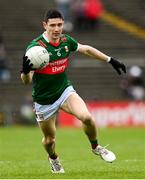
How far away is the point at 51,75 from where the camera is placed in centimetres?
1257

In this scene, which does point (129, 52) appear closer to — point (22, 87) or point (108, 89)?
point (108, 89)

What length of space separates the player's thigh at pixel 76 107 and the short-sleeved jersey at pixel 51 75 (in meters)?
0.18

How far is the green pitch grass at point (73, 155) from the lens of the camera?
12383 mm

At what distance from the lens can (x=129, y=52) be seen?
33.8 meters

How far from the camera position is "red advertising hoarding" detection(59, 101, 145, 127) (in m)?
28.5

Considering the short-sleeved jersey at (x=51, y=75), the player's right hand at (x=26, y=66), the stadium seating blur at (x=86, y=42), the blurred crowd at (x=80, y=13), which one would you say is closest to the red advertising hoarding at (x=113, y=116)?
the stadium seating blur at (x=86, y=42)

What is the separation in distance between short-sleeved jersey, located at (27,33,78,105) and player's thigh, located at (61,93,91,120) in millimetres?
177

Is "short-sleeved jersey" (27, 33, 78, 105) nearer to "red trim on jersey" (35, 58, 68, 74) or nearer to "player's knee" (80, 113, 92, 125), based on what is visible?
"red trim on jersey" (35, 58, 68, 74)

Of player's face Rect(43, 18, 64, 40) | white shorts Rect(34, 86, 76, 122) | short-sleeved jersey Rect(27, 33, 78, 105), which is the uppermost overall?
player's face Rect(43, 18, 64, 40)

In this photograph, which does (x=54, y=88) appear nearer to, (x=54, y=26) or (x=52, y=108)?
(x=52, y=108)

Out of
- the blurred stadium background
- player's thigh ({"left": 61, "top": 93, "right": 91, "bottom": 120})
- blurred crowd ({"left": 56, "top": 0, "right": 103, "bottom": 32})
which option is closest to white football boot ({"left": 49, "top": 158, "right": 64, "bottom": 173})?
player's thigh ({"left": 61, "top": 93, "right": 91, "bottom": 120})

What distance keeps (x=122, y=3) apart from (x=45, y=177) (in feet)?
82.8

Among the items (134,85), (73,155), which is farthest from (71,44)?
(134,85)

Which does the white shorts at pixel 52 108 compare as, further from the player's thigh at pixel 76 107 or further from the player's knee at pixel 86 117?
the player's knee at pixel 86 117
